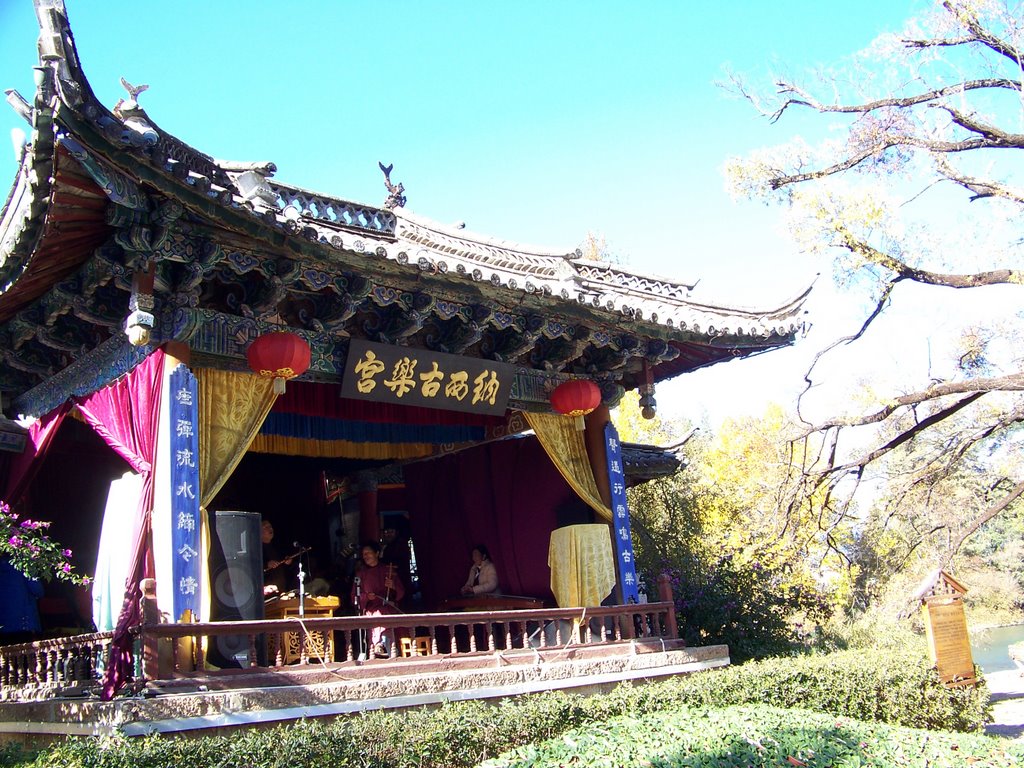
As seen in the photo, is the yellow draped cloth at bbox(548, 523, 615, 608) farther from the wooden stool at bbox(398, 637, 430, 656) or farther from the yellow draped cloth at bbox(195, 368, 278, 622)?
the yellow draped cloth at bbox(195, 368, 278, 622)

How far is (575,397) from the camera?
938cm

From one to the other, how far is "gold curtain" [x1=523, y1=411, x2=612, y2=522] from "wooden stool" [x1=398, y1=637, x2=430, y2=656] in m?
2.24

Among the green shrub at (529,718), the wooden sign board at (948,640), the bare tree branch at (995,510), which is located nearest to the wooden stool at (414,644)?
the green shrub at (529,718)

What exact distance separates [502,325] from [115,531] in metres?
3.73

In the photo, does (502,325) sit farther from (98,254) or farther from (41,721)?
(41,721)

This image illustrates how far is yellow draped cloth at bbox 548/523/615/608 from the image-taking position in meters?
9.23

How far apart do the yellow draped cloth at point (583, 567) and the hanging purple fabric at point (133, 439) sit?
175 inches

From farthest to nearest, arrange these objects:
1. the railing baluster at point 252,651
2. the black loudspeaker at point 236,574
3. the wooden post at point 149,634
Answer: the black loudspeaker at point 236,574 → the railing baluster at point 252,651 → the wooden post at point 149,634

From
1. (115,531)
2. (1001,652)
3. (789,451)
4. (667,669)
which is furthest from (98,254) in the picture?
(1001,652)

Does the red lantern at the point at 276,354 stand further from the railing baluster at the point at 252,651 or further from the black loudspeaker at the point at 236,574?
the railing baluster at the point at 252,651

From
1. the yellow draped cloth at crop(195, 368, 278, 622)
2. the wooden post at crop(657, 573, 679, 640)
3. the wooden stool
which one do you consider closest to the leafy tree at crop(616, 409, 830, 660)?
the wooden post at crop(657, 573, 679, 640)

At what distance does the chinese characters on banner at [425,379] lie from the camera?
313 inches

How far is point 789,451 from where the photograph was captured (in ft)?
32.6

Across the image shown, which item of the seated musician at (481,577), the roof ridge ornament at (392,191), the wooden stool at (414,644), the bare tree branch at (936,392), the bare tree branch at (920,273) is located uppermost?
the roof ridge ornament at (392,191)
